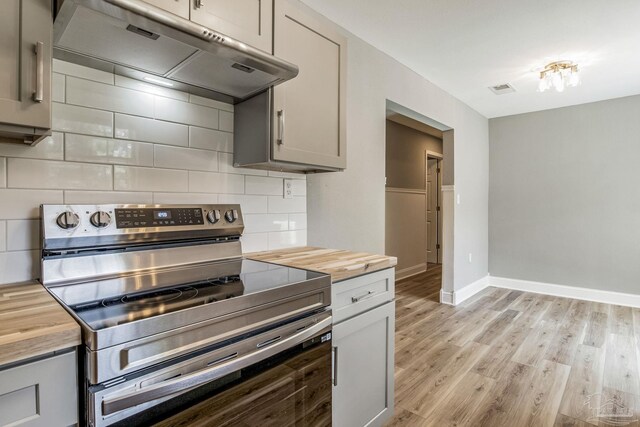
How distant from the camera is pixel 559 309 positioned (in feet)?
12.7

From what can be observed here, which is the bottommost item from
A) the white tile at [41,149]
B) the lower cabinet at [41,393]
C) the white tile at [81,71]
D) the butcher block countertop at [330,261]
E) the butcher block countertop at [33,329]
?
the lower cabinet at [41,393]

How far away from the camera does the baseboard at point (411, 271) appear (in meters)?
5.21

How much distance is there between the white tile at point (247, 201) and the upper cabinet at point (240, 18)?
0.71 meters

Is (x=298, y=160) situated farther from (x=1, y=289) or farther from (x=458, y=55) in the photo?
(x=458, y=55)

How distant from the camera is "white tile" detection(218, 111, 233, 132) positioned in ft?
5.65

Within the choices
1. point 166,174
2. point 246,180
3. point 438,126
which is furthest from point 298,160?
point 438,126

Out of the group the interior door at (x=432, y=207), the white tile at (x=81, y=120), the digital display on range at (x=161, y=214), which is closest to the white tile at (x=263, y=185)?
the digital display on range at (x=161, y=214)

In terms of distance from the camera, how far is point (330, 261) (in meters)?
1.63

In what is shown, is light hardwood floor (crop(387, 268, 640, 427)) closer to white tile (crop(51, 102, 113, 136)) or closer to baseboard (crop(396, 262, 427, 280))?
baseboard (crop(396, 262, 427, 280))

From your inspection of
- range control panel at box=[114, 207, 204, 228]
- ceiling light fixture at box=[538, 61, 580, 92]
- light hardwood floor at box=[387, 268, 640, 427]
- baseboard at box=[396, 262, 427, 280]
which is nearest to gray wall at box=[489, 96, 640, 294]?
light hardwood floor at box=[387, 268, 640, 427]

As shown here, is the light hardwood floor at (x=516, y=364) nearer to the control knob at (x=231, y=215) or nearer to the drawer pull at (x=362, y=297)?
the drawer pull at (x=362, y=297)

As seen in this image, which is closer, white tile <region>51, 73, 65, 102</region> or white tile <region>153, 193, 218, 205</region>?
white tile <region>51, 73, 65, 102</region>

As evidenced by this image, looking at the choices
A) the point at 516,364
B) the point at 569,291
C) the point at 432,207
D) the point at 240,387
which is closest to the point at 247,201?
the point at 240,387

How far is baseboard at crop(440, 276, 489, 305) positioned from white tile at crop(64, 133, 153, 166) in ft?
11.6
